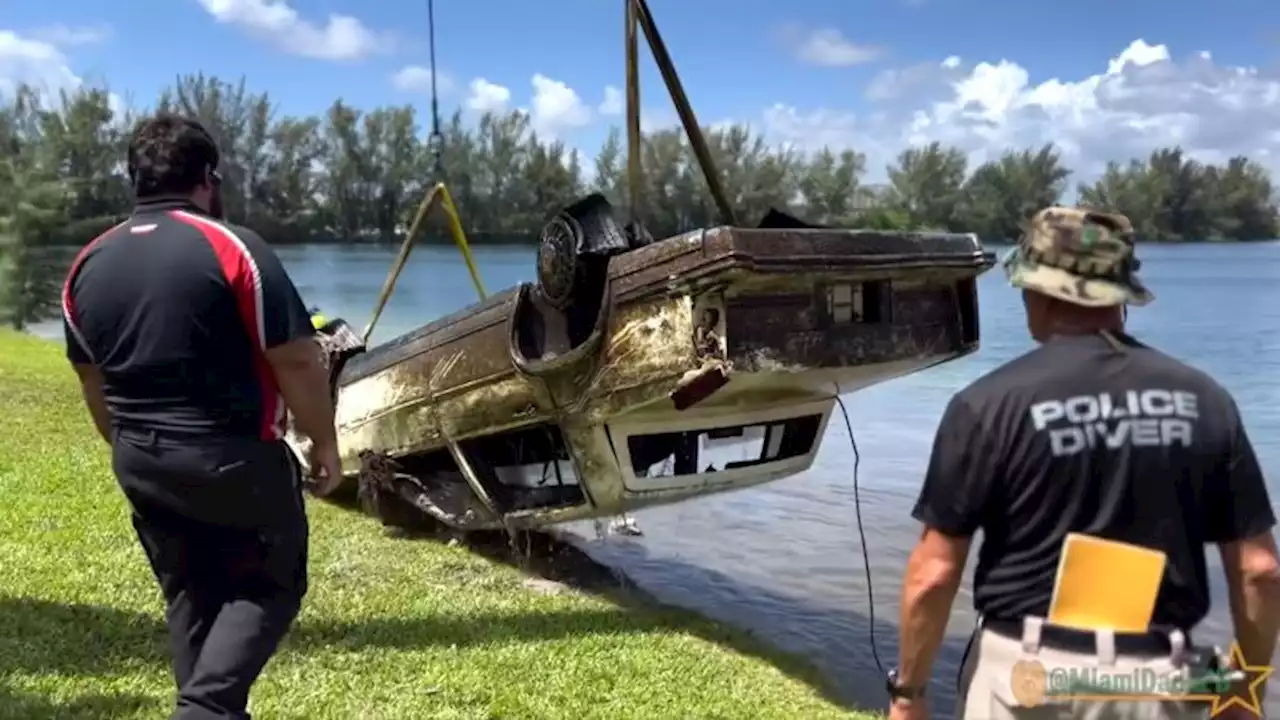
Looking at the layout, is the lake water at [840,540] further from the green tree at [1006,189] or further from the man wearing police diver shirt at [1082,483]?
the green tree at [1006,189]

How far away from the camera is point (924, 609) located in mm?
2561

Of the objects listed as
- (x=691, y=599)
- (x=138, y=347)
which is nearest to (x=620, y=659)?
(x=691, y=599)

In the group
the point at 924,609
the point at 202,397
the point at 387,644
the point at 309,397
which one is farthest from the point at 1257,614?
the point at 387,644

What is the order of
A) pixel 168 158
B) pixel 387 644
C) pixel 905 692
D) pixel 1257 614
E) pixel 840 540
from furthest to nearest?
pixel 840 540 < pixel 387 644 < pixel 168 158 < pixel 905 692 < pixel 1257 614

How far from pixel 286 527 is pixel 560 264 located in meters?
2.68

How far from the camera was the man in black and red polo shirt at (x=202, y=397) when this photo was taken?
10.7 ft

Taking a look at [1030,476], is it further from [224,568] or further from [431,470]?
[431,470]

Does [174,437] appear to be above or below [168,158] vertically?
below

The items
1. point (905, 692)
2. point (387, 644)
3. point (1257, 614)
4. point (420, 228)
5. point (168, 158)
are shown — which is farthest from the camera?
point (420, 228)

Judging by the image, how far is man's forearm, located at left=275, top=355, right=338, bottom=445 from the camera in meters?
3.37

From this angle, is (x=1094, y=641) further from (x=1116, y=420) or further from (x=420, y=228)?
(x=420, y=228)

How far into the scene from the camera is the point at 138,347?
130 inches

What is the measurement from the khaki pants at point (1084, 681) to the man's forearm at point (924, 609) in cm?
14

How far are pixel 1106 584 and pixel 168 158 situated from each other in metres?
2.60
